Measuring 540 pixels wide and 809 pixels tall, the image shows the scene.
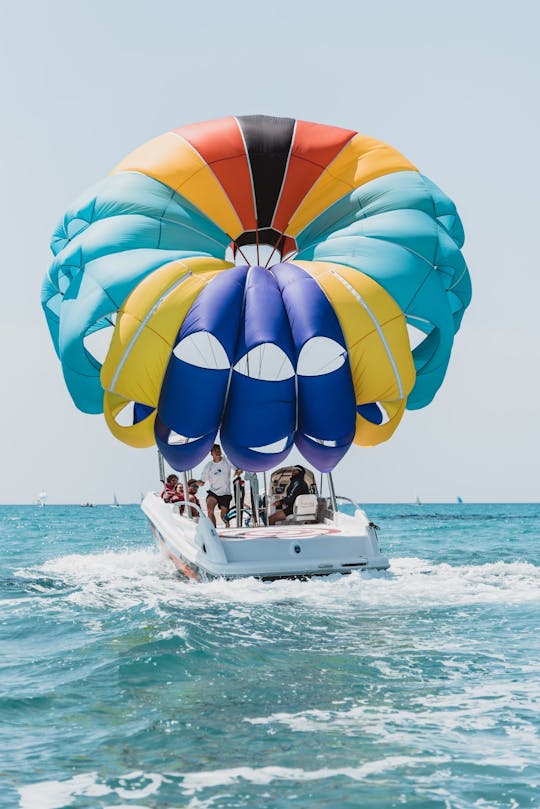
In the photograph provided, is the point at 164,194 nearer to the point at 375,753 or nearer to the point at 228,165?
the point at 228,165

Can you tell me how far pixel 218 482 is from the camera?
11.9 m

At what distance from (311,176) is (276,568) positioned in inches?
177

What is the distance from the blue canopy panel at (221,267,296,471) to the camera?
366 inches

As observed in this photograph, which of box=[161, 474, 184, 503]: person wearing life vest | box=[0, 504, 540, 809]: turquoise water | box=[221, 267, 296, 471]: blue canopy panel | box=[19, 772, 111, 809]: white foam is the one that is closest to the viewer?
box=[19, 772, 111, 809]: white foam

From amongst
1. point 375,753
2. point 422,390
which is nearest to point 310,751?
point 375,753

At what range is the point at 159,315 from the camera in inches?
370

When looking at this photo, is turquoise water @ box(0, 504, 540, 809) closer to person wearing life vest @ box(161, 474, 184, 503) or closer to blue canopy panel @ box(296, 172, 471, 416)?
person wearing life vest @ box(161, 474, 184, 503)

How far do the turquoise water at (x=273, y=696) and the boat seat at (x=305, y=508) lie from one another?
1.50m

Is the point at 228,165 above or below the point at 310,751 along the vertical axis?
above

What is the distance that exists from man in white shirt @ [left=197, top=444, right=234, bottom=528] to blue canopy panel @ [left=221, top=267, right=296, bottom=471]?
1.97 metres

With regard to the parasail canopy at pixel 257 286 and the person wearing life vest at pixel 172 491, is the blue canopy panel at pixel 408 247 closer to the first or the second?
the parasail canopy at pixel 257 286

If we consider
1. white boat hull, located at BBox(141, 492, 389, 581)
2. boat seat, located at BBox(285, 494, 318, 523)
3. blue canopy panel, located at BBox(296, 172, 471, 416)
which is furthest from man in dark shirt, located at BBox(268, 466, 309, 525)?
blue canopy panel, located at BBox(296, 172, 471, 416)

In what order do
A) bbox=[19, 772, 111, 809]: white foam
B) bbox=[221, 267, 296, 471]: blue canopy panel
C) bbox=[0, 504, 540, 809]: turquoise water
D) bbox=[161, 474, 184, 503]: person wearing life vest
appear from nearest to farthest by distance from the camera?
A: bbox=[19, 772, 111, 809]: white foam → bbox=[0, 504, 540, 809]: turquoise water → bbox=[221, 267, 296, 471]: blue canopy panel → bbox=[161, 474, 184, 503]: person wearing life vest

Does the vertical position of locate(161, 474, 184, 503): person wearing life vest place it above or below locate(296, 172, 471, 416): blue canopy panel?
below
